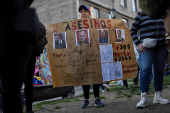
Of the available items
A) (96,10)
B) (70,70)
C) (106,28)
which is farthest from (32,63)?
(96,10)

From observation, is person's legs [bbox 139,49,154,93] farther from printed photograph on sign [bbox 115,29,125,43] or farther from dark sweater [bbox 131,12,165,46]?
printed photograph on sign [bbox 115,29,125,43]

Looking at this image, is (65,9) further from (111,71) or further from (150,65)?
(150,65)

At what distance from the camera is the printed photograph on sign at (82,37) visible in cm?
402

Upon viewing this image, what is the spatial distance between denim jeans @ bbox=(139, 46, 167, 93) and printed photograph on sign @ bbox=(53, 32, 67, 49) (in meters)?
1.51

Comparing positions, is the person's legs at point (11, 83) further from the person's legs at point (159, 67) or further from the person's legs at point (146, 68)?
the person's legs at point (159, 67)

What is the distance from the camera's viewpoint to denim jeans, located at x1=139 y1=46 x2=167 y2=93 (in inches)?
136

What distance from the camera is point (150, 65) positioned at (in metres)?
3.46

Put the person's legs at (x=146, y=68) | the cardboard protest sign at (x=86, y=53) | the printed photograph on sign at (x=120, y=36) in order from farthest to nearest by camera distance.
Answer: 1. the printed photograph on sign at (x=120, y=36)
2. the cardboard protest sign at (x=86, y=53)
3. the person's legs at (x=146, y=68)

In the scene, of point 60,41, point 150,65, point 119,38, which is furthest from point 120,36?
point 60,41

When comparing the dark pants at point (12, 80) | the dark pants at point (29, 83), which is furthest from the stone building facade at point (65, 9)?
the dark pants at point (12, 80)

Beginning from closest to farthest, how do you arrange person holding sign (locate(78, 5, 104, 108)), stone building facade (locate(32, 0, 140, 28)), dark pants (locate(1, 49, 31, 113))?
dark pants (locate(1, 49, 31, 113)) < person holding sign (locate(78, 5, 104, 108)) < stone building facade (locate(32, 0, 140, 28))

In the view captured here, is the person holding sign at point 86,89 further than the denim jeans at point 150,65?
Yes

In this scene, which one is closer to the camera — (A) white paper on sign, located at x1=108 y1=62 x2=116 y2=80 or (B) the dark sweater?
(B) the dark sweater

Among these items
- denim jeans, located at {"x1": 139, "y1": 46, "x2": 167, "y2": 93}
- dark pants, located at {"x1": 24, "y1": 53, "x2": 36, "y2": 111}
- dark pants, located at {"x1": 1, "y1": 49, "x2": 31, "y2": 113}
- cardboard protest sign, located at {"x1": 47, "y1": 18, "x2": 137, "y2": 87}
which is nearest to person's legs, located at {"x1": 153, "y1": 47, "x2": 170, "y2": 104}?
denim jeans, located at {"x1": 139, "y1": 46, "x2": 167, "y2": 93}
